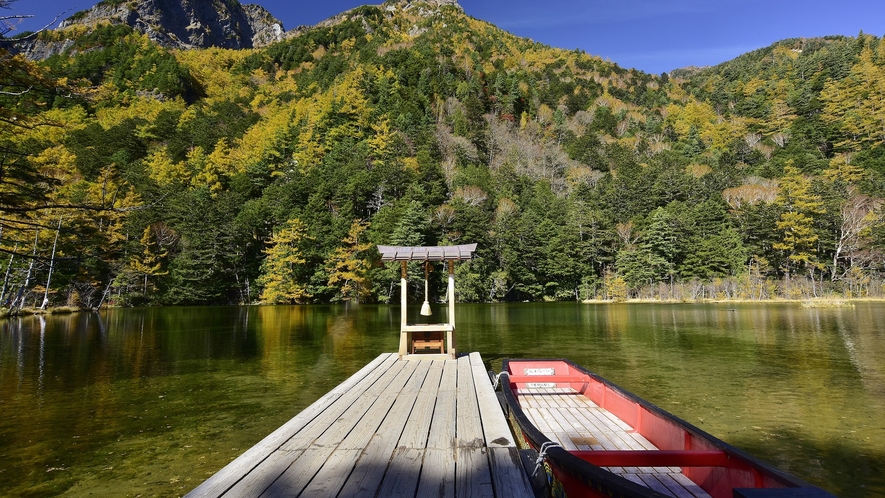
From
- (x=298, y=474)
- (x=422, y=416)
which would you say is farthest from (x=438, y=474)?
(x=422, y=416)

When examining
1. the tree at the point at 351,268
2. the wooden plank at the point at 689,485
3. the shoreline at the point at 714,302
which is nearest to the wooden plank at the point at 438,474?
the wooden plank at the point at 689,485

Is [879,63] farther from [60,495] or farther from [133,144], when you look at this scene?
[133,144]

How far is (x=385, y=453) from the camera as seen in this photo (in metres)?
3.16

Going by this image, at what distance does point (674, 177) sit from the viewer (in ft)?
159

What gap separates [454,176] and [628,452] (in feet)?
171

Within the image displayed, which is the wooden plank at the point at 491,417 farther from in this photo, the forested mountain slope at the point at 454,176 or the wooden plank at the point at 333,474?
the forested mountain slope at the point at 454,176

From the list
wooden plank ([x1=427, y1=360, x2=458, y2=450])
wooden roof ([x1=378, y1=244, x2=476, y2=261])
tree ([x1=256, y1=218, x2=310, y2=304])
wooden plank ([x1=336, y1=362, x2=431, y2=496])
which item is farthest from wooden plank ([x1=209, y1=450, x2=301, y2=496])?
tree ([x1=256, y1=218, x2=310, y2=304])

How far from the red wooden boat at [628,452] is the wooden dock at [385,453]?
0.35 meters

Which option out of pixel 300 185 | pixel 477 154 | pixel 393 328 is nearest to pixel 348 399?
pixel 393 328

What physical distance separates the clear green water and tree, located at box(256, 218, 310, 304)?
2025 centimetres

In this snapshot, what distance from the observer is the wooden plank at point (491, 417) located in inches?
133

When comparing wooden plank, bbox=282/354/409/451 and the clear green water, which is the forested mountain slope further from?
wooden plank, bbox=282/354/409/451

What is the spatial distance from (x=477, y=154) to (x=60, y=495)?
60331 mm

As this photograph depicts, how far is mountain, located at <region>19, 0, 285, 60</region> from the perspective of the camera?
260 feet
